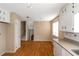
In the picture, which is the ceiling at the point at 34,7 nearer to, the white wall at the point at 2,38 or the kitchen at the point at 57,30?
the kitchen at the point at 57,30

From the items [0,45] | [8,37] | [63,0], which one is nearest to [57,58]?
[63,0]

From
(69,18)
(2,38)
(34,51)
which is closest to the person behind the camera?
(69,18)

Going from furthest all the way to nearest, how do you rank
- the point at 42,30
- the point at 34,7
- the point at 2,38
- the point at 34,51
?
the point at 42,30 → the point at 34,51 → the point at 2,38 → the point at 34,7

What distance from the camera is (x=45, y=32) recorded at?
1088 cm

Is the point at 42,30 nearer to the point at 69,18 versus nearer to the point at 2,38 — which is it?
the point at 2,38

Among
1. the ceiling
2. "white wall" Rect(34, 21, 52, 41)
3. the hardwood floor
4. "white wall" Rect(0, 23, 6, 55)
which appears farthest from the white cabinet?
"white wall" Rect(34, 21, 52, 41)

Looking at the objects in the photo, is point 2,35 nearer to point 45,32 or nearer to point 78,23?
point 78,23

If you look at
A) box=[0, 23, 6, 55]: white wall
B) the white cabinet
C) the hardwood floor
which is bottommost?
the hardwood floor

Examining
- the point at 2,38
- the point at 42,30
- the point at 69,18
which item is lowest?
the point at 2,38

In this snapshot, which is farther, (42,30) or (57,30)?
(42,30)

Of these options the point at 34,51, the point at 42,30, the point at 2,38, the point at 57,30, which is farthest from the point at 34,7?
the point at 42,30

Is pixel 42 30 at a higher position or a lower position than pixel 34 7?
lower

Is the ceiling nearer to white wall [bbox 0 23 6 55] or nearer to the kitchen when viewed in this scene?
the kitchen

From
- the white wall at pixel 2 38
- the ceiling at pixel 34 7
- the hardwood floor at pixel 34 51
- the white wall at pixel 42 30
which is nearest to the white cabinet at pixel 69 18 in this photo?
the ceiling at pixel 34 7
